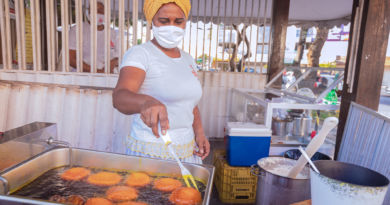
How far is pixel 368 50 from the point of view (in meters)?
2.08

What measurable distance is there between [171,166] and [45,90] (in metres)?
1.81

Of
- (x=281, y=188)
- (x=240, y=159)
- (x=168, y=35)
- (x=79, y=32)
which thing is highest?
(x=79, y=32)

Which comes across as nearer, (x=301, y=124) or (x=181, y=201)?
(x=181, y=201)

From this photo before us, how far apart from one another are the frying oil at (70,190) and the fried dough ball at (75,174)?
20mm

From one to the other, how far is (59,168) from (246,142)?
1.65 meters

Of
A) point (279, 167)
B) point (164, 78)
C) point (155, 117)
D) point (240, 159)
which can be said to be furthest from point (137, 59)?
point (240, 159)

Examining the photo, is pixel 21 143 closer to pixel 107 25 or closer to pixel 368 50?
pixel 107 25

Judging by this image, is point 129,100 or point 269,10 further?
point 269,10

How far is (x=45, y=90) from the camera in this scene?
7.72 feet

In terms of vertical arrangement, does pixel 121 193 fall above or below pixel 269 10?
below

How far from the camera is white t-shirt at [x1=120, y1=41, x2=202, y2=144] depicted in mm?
1310

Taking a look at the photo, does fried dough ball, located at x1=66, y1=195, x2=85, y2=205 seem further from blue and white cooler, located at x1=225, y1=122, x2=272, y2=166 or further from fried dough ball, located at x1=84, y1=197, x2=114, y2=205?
blue and white cooler, located at x1=225, y1=122, x2=272, y2=166

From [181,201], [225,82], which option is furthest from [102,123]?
[225,82]

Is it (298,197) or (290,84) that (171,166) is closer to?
(298,197)
